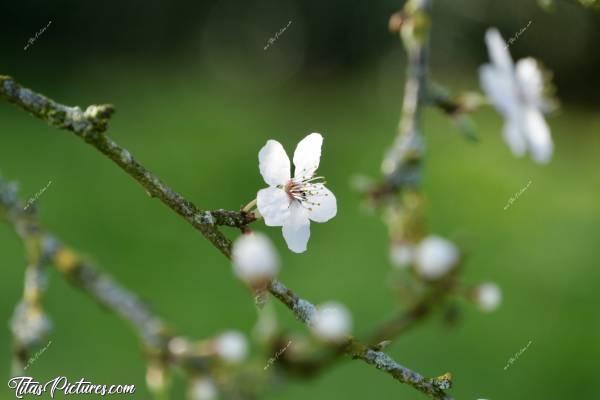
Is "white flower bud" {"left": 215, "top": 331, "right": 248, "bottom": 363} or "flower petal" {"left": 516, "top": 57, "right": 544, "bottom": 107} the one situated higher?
"flower petal" {"left": 516, "top": 57, "right": 544, "bottom": 107}

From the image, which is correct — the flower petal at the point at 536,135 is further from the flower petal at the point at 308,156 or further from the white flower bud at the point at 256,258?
the white flower bud at the point at 256,258

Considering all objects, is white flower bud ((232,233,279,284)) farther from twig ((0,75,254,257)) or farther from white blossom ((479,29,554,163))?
white blossom ((479,29,554,163))

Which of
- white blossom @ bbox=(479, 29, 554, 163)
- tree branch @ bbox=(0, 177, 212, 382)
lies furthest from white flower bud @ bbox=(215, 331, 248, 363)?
white blossom @ bbox=(479, 29, 554, 163)

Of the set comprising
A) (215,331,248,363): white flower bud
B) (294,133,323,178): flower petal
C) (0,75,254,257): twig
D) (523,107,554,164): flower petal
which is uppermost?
(523,107,554,164): flower petal

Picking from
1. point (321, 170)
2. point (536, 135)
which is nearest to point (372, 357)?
point (536, 135)

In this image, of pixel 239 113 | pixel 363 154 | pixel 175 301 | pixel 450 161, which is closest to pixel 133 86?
pixel 239 113

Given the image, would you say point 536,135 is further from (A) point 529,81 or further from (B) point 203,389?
(B) point 203,389

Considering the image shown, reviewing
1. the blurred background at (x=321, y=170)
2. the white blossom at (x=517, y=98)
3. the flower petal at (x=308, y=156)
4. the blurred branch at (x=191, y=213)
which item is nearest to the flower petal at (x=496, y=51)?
the white blossom at (x=517, y=98)

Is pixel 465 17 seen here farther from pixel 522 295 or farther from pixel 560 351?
pixel 560 351
